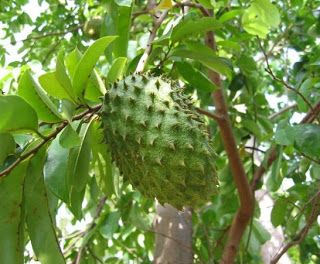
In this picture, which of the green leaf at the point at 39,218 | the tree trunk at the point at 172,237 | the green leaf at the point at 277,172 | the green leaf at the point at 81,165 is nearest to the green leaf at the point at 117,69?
the green leaf at the point at 81,165

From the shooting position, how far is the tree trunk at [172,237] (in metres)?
2.71

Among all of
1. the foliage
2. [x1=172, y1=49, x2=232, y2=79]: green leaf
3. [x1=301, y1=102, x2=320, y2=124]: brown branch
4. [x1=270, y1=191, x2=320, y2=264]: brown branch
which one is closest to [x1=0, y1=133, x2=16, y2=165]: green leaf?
the foliage

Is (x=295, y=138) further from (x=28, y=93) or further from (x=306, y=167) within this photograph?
(x=28, y=93)

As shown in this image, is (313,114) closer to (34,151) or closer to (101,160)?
(101,160)

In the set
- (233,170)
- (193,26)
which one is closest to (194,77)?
(193,26)

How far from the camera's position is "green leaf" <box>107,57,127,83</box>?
1642 mm

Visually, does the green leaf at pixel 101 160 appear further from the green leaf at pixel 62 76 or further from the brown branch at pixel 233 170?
the brown branch at pixel 233 170

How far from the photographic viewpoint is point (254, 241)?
332cm

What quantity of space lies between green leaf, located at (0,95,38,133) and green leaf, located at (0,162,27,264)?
0.50 feet

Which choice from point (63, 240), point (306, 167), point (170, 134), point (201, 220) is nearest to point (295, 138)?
point (306, 167)

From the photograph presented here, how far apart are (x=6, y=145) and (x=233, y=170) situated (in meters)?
1.19

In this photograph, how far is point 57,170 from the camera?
1.45 meters

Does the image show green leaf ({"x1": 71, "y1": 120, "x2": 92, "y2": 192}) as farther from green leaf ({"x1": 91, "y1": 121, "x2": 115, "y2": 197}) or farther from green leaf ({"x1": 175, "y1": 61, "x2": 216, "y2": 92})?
green leaf ({"x1": 175, "y1": 61, "x2": 216, "y2": 92})

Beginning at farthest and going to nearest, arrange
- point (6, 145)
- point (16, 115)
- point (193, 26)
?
point (193, 26) → point (6, 145) → point (16, 115)
